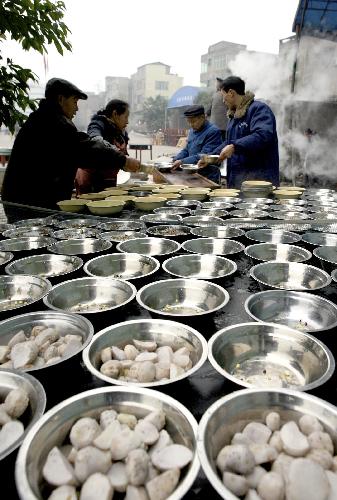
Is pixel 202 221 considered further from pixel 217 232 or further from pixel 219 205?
pixel 219 205

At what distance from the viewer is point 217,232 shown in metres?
2.98

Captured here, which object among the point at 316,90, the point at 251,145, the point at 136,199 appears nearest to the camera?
Answer: the point at 136,199

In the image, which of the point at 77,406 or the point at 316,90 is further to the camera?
the point at 316,90

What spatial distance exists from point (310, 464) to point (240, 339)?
2.01 feet

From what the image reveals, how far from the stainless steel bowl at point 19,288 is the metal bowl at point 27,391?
0.81 meters

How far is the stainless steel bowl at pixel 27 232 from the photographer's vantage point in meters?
3.00

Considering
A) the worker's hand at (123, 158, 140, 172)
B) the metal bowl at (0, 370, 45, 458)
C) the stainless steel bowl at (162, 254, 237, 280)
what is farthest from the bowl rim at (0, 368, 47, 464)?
the worker's hand at (123, 158, 140, 172)

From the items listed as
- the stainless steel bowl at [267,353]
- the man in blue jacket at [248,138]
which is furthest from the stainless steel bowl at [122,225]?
the man in blue jacket at [248,138]

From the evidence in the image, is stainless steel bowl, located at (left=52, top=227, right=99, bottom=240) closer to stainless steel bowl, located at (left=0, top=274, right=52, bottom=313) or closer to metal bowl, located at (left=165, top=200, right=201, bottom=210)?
stainless steel bowl, located at (left=0, top=274, right=52, bottom=313)

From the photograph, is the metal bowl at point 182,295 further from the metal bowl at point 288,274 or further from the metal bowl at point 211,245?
the metal bowl at point 211,245

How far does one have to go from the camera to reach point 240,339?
1.46m

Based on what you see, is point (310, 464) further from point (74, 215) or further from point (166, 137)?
point (166, 137)

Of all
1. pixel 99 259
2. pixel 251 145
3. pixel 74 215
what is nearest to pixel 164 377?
pixel 99 259

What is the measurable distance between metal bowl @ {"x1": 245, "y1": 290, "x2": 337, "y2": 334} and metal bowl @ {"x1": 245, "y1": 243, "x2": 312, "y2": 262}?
666 mm
